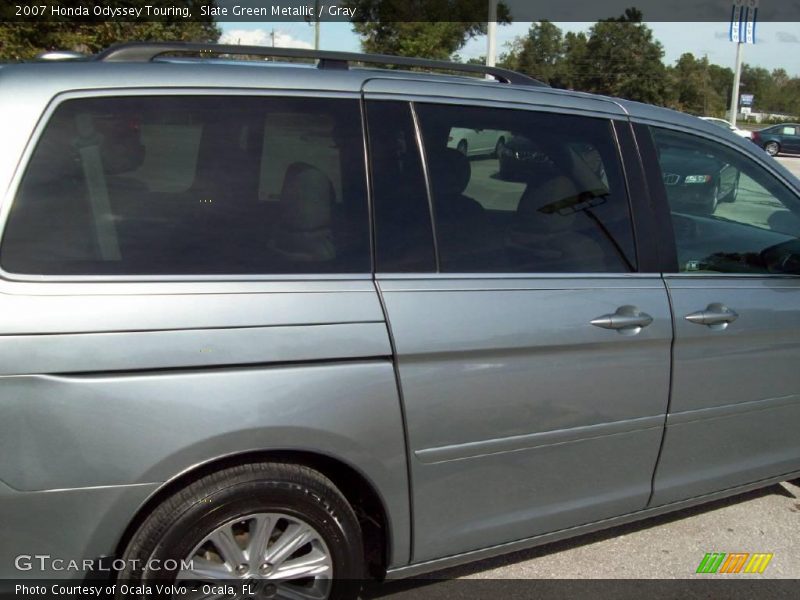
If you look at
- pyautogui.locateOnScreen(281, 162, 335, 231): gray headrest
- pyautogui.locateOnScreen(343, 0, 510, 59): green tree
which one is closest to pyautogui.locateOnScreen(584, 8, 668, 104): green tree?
pyautogui.locateOnScreen(343, 0, 510, 59): green tree

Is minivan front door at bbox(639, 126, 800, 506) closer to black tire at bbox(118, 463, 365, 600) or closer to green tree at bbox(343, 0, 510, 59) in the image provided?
black tire at bbox(118, 463, 365, 600)

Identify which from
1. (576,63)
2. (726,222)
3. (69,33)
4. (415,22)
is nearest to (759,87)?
(576,63)

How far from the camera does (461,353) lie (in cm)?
244

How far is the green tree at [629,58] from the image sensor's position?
46784 mm

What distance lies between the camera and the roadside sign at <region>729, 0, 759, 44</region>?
29.8 m

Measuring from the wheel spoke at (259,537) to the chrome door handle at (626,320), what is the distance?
129cm

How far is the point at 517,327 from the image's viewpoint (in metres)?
2.54

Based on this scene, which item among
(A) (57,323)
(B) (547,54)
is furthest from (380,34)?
(B) (547,54)

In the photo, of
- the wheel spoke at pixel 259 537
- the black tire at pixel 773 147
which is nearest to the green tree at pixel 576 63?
the black tire at pixel 773 147

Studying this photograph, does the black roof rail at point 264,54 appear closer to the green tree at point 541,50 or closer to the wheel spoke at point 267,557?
the wheel spoke at point 267,557

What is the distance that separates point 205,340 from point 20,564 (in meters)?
0.77

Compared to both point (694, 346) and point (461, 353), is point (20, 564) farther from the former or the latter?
point (694, 346)

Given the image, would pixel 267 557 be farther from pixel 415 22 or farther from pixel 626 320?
pixel 415 22

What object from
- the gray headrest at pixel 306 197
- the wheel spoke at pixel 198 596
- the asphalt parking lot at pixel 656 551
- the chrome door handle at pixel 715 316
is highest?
the gray headrest at pixel 306 197
